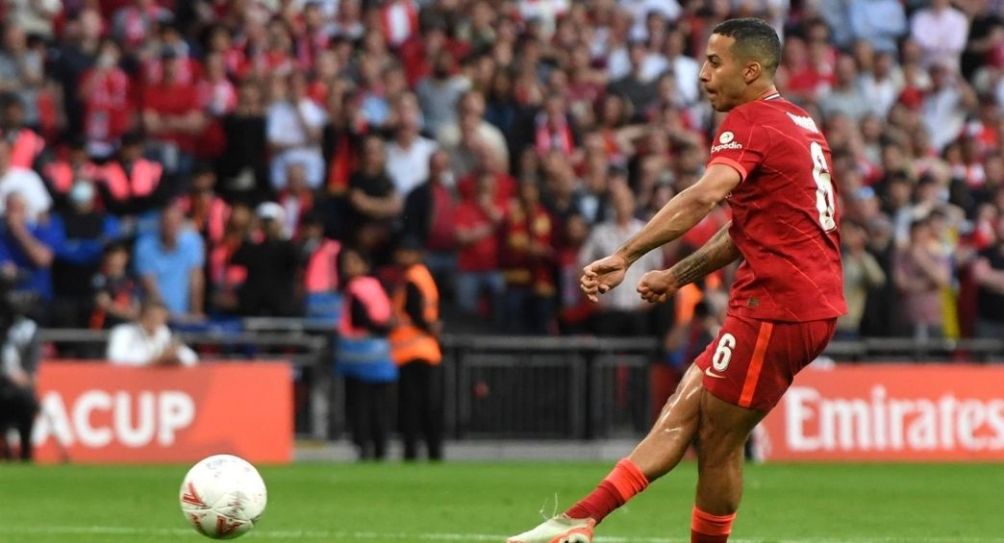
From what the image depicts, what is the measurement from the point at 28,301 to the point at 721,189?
12580 mm

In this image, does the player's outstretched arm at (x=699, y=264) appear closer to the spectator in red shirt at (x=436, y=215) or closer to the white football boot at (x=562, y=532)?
the white football boot at (x=562, y=532)

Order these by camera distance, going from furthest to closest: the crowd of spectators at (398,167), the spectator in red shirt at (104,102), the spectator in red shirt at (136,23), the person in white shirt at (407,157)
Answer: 1. the spectator in red shirt at (136,23)
2. the person in white shirt at (407,157)
3. the spectator in red shirt at (104,102)
4. the crowd of spectators at (398,167)

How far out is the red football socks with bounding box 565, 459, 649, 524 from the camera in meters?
8.95

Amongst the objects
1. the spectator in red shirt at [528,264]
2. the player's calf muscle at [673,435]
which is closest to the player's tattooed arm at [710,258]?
the player's calf muscle at [673,435]

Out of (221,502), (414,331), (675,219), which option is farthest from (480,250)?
(675,219)

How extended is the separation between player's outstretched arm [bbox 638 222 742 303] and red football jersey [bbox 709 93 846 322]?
31 centimetres

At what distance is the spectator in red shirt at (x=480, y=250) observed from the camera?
22531 mm

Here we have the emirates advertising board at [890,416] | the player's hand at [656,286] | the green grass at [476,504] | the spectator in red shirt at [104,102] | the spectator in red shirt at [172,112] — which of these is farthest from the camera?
the spectator in red shirt at [172,112]

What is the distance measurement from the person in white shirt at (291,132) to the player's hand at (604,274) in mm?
14218

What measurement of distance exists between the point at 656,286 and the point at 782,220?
0.63m

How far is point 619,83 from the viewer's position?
25.3 metres

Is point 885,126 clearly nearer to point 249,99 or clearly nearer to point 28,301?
point 249,99

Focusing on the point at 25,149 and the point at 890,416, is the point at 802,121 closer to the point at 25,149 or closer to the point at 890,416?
the point at 890,416

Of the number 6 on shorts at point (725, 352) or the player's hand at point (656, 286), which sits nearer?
the number 6 on shorts at point (725, 352)
